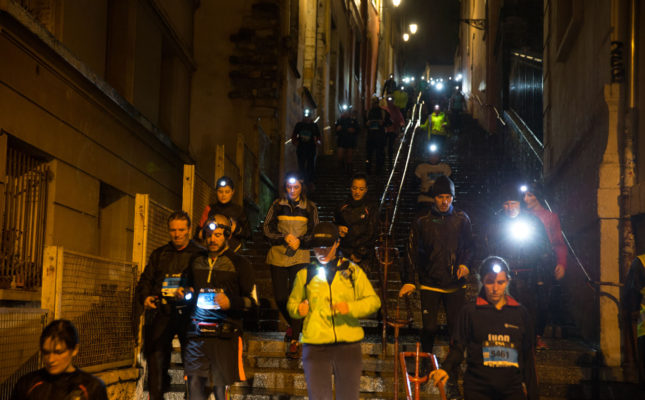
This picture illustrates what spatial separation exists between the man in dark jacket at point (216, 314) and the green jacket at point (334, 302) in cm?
58

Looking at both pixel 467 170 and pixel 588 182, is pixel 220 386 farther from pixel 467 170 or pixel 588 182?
pixel 467 170

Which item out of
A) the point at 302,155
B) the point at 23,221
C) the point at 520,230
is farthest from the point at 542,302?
the point at 302,155

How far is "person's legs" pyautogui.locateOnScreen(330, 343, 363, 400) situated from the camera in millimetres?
5891

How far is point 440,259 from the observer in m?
7.86

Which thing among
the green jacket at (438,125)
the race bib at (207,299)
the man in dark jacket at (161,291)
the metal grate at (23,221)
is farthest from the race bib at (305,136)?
the race bib at (207,299)

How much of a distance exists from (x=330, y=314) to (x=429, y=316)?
216 centimetres

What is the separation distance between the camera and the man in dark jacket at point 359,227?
9.03 meters

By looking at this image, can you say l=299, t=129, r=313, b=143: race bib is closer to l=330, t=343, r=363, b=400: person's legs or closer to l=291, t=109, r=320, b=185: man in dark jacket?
l=291, t=109, r=320, b=185: man in dark jacket

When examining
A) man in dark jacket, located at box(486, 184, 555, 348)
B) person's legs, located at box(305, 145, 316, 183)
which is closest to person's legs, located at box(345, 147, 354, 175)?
person's legs, located at box(305, 145, 316, 183)

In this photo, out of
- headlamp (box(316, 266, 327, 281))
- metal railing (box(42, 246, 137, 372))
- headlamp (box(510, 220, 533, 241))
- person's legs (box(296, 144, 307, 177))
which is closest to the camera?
headlamp (box(316, 266, 327, 281))

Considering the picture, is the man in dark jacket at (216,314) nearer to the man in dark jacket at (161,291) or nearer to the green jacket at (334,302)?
the man in dark jacket at (161,291)

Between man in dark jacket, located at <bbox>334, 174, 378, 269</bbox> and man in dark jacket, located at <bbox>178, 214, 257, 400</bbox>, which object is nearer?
man in dark jacket, located at <bbox>178, 214, 257, 400</bbox>

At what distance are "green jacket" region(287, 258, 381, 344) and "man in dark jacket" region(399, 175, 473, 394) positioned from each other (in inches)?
68.4

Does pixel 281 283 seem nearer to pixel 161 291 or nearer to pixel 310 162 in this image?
pixel 161 291
